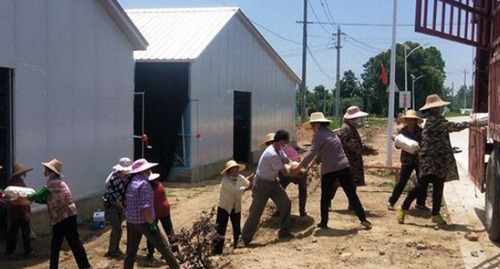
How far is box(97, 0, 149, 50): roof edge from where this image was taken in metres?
10.2

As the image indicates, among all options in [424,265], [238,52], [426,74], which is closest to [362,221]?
[424,265]

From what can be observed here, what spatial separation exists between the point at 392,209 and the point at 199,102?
24.2ft

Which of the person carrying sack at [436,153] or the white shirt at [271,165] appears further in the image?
the person carrying sack at [436,153]

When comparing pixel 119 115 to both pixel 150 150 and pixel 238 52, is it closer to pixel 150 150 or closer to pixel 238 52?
pixel 150 150

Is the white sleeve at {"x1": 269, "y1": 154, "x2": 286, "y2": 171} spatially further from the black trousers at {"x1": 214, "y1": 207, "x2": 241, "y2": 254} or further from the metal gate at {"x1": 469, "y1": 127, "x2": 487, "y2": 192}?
the metal gate at {"x1": 469, "y1": 127, "x2": 487, "y2": 192}

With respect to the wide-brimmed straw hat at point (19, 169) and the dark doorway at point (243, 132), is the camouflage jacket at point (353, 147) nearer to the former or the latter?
the wide-brimmed straw hat at point (19, 169)

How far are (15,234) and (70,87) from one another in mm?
2847

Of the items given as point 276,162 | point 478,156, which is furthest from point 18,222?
point 478,156

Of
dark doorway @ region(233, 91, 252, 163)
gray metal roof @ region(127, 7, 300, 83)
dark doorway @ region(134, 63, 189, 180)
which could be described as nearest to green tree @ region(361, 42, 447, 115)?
dark doorway @ region(233, 91, 252, 163)

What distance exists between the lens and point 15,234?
7.32 meters

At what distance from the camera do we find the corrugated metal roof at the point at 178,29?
49.3 ft

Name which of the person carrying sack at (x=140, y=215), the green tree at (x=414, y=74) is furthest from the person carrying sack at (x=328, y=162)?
the green tree at (x=414, y=74)

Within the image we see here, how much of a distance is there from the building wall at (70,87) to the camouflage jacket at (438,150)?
575 cm

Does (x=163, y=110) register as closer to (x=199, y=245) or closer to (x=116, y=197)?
(x=116, y=197)
